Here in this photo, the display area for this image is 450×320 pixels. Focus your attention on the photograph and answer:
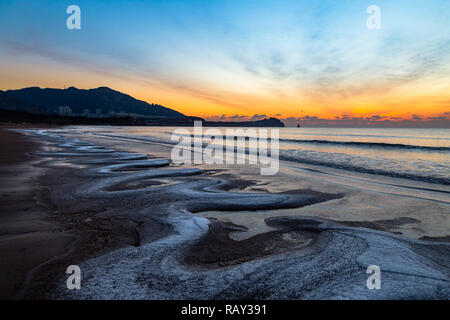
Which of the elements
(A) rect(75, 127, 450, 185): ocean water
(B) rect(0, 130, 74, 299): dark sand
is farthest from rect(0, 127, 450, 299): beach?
(A) rect(75, 127, 450, 185): ocean water

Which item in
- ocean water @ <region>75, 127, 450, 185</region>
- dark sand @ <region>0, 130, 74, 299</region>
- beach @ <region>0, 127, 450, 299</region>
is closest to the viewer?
beach @ <region>0, 127, 450, 299</region>

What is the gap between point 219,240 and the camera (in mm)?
4438

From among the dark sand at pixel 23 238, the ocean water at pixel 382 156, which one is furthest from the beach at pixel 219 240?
the ocean water at pixel 382 156

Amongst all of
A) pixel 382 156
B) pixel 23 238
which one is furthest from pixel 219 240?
pixel 382 156

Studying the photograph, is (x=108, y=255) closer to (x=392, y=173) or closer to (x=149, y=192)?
(x=149, y=192)

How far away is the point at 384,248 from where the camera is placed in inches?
160

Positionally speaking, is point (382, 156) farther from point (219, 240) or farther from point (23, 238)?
point (23, 238)

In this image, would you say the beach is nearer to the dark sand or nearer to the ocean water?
the dark sand

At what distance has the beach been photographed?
2.92 meters

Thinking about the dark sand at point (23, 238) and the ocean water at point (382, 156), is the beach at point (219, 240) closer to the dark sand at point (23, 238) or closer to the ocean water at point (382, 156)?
the dark sand at point (23, 238)

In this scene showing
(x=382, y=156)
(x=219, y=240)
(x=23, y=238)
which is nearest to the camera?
(x=23, y=238)
